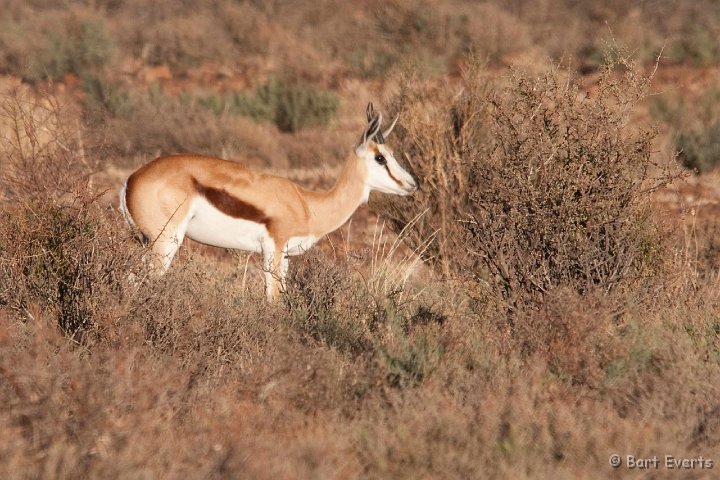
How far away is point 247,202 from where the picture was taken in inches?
335

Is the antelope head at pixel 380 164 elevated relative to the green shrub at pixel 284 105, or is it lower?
elevated

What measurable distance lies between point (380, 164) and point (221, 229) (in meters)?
1.67

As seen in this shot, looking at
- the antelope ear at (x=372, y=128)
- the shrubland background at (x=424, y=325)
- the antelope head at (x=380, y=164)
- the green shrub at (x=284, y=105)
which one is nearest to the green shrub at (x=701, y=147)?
the shrubland background at (x=424, y=325)

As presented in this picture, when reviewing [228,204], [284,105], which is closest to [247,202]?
[228,204]

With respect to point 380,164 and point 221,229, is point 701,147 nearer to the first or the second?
point 380,164

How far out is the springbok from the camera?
8203mm

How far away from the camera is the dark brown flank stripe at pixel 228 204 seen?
8383 mm

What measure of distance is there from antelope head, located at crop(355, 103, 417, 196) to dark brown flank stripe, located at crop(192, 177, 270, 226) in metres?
1.28

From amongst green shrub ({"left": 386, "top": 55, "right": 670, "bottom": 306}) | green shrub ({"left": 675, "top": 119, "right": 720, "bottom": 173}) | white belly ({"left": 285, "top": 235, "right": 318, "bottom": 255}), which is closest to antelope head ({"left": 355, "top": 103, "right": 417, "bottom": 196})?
white belly ({"left": 285, "top": 235, "right": 318, "bottom": 255})

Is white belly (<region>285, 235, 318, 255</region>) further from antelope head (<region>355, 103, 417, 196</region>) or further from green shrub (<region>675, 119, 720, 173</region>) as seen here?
green shrub (<region>675, 119, 720, 173</region>)

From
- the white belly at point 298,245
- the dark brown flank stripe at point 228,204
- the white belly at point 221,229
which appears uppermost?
the dark brown flank stripe at point 228,204

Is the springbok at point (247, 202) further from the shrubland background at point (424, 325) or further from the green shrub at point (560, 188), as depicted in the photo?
the green shrub at point (560, 188)

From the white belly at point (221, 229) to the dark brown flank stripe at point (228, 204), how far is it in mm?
36

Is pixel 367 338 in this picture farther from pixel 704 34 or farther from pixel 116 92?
pixel 704 34
